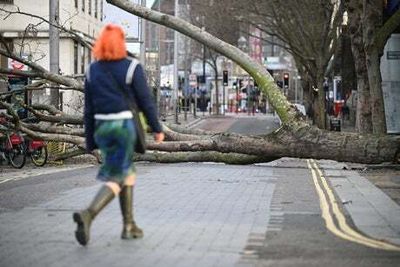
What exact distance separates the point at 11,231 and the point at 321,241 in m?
3.30

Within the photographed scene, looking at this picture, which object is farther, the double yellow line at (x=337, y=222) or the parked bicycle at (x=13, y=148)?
the parked bicycle at (x=13, y=148)

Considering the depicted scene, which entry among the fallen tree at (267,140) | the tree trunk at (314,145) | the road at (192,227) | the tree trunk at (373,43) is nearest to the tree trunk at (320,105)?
the tree trunk at (373,43)

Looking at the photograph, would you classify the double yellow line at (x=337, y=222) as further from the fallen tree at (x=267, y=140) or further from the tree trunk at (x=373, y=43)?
the tree trunk at (x=373, y=43)

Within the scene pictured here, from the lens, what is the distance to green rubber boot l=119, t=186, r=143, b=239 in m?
6.57

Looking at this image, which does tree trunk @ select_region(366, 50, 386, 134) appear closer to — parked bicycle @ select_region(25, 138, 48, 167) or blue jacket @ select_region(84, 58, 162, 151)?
parked bicycle @ select_region(25, 138, 48, 167)

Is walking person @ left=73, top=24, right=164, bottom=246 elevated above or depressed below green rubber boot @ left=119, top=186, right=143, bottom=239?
above

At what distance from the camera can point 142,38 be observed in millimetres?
31281

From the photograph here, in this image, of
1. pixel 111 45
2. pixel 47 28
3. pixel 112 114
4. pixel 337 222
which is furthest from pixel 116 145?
pixel 47 28

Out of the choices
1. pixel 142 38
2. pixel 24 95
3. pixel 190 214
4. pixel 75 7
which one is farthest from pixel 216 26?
pixel 190 214

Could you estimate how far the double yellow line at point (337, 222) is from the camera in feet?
23.3

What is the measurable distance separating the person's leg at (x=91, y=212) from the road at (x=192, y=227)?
0.17 m

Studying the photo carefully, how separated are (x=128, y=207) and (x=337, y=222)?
3.06m

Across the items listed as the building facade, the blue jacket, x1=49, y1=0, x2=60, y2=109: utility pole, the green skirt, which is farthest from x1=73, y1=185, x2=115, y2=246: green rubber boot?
the building facade

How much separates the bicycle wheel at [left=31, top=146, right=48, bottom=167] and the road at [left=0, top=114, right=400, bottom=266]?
16.9 feet
